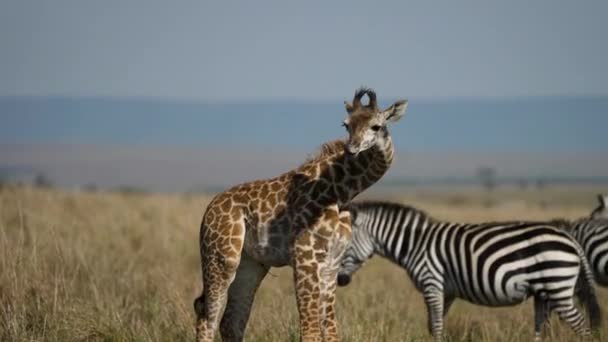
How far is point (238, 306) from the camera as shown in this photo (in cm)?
946

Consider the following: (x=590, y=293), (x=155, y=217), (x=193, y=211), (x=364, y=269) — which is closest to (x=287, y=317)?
(x=590, y=293)

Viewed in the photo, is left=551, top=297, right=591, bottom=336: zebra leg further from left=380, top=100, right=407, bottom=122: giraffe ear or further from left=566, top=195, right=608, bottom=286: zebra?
left=380, top=100, right=407, bottom=122: giraffe ear

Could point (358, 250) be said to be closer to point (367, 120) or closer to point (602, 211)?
point (602, 211)

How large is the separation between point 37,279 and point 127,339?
77.7 inches

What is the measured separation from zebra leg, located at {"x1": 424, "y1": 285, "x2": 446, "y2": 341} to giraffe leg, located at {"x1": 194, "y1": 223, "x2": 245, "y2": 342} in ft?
11.5

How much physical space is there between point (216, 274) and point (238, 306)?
0.61m

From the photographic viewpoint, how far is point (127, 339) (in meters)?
10.1

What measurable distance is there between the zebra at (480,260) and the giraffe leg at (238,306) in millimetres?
2697

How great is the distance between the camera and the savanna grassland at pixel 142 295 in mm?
10352

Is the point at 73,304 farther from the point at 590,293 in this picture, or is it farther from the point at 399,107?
the point at 590,293

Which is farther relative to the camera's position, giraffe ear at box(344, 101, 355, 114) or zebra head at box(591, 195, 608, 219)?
zebra head at box(591, 195, 608, 219)

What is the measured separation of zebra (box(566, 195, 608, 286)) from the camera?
42.2 ft

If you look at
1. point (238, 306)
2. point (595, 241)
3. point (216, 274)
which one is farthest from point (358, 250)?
point (216, 274)

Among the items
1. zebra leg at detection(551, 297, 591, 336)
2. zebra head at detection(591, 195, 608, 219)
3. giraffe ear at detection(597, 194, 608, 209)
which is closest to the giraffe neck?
zebra leg at detection(551, 297, 591, 336)
